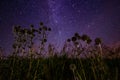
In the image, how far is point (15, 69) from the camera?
4508 mm

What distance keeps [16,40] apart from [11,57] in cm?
42

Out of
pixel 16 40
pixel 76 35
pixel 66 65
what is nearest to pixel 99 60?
pixel 76 35

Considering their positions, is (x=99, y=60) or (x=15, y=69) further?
(x=15, y=69)

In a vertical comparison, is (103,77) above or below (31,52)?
below

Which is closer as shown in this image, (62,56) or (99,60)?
(99,60)

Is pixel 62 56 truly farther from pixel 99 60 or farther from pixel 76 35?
pixel 99 60

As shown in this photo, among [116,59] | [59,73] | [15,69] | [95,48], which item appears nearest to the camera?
[95,48]

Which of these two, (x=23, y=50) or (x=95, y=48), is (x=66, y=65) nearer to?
(x=23, y=50)

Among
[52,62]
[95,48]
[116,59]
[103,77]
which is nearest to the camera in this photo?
[103,77]

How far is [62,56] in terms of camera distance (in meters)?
6.42

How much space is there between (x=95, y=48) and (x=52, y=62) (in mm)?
1731

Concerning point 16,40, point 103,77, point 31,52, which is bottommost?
point 103,77

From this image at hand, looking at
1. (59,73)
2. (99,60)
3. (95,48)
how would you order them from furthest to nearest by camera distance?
(59,73)
(95,48)
(99,60)

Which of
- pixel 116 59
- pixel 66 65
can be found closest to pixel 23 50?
pixel 66 65
